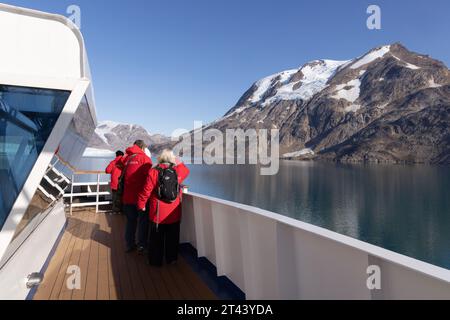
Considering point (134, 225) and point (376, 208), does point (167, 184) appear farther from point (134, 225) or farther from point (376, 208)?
point (376, 208)

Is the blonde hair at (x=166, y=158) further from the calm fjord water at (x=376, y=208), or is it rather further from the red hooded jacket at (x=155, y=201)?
the calm fjord water at (x=376, y=208)

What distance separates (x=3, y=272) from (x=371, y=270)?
121 inches

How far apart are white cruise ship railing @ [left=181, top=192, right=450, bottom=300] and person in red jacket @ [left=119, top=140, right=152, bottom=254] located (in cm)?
109

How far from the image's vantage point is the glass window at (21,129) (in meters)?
2.55

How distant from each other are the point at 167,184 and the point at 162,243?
91 centimetres

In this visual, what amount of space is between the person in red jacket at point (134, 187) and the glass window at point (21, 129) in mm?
1663

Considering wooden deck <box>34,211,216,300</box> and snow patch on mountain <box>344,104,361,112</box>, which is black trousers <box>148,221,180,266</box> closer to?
wooden deck <box>34,211,216,300</box>

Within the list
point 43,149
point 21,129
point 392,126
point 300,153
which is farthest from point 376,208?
point 300,153

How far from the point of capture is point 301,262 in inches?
101

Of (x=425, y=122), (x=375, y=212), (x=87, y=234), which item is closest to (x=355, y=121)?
(x=425, y=122)

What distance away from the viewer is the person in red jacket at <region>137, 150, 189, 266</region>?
4.06 m

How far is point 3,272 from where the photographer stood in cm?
260

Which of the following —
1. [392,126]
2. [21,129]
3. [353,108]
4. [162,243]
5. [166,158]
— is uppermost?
[353,108]
